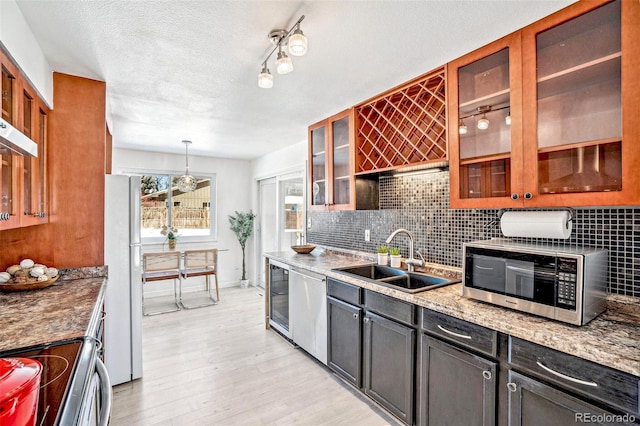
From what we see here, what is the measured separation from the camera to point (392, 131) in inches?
102

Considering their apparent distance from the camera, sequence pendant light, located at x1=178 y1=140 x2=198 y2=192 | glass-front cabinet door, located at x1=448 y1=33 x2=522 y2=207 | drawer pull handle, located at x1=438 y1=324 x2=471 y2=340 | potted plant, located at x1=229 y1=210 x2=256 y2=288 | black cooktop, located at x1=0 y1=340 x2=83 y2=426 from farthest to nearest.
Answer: potted plant, located at x1=229 y1=210 x2=256 y2=288 → pendant light, located at x1=178 y1=140 x2=198 y2=192 → glass-front cabinet door, located at x1=448 y1=33 x2=522 y2=207 → drawer pull handle, located at x1=438 y1=324 x2=471 y2=340 → black cooktop, located at x1=0 y1=340 x2=83 y2=426

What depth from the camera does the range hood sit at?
1186 millimetres

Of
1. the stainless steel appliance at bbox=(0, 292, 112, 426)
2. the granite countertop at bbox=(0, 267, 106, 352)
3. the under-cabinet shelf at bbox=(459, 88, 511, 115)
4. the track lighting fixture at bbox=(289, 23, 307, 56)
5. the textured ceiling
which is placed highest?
the textured ceiling

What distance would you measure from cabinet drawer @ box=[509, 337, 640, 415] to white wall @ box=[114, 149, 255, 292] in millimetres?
5024

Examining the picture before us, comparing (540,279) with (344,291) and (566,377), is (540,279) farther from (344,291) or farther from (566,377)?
(344,291)

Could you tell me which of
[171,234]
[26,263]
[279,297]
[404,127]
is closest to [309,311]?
[279,297]

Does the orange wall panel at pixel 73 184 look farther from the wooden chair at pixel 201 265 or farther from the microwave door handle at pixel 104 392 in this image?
the wooden chair at pixel 201 265

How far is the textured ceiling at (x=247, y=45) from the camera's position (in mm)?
1545

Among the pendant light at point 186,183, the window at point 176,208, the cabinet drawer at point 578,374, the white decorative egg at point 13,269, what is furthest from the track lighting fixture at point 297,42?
the window at point 176,208

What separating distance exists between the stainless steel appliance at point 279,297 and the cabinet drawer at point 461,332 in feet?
5.70

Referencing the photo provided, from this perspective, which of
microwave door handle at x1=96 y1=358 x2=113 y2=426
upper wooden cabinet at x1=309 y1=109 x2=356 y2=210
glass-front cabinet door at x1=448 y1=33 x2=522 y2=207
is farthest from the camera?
upper wooden cabinet at x1=309 y1=109 x2=356 y2=210

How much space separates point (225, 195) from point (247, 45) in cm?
416

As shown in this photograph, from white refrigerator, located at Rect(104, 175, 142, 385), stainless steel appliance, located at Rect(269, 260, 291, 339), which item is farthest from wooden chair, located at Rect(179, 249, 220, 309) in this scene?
white refrigerator, located at Rect(104, 175, 142, 385)

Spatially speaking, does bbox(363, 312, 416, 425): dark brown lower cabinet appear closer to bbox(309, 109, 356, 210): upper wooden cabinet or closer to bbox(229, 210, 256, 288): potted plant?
bbox(309, 109, 356, 210): upper wooden cabinet
